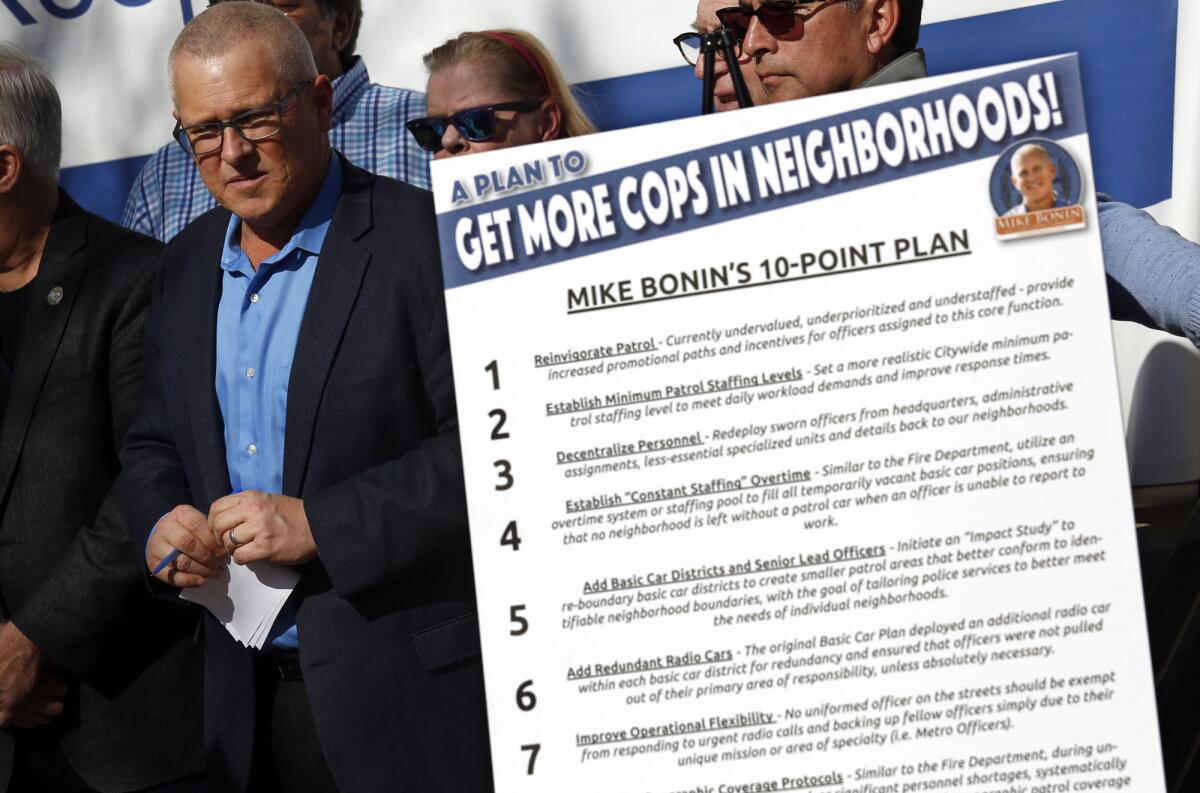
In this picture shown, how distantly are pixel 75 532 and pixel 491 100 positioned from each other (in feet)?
4.00

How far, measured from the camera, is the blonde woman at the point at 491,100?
255 cm

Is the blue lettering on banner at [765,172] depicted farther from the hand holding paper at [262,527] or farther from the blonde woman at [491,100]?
the blonde woman at [491,100]

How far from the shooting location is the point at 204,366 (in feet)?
7.04

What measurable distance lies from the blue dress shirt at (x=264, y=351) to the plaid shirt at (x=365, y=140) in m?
1.16

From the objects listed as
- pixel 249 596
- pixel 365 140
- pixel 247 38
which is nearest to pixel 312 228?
pixel 247 38

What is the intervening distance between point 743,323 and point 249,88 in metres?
0.98

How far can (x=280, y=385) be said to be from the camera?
6.88 ft

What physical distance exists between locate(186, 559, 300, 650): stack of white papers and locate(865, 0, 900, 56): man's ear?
132 centimetres

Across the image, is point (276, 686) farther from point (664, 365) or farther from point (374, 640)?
point (664, 365)

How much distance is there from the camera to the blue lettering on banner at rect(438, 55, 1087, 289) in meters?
1.55

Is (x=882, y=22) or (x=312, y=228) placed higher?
(x=882, y=22)

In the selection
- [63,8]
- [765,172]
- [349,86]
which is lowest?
[765,172]

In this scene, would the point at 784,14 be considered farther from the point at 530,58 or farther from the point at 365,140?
the point at 365,140

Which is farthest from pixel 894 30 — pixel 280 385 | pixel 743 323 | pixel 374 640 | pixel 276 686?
pixel 276 686
